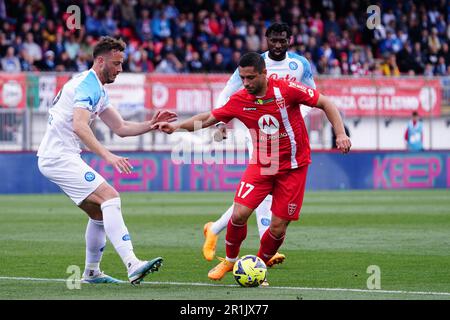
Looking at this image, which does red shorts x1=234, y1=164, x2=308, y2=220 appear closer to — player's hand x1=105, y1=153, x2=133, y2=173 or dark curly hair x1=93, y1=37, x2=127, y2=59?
player's hand x1=105, y1=153, x2=133, y2=173

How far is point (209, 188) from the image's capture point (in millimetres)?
28984

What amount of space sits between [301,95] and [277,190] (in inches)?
38.9

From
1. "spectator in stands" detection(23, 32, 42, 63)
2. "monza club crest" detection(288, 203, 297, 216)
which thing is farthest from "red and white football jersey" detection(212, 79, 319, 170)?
"spectator in stands" detection(23, 32, 42, 63)

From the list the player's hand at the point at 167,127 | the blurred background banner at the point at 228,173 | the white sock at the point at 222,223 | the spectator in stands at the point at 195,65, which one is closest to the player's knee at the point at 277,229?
the white sock at the point at 222,223

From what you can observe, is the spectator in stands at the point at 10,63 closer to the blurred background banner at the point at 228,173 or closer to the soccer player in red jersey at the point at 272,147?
the blurred background banner at the point at 228,173

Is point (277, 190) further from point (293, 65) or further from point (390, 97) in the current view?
point (390, 97)

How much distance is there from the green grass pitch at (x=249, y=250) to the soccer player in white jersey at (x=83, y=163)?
432mm

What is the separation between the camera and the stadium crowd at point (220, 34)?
3045 cm

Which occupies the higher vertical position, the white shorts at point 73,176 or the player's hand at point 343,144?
the player's hand at point 343,144

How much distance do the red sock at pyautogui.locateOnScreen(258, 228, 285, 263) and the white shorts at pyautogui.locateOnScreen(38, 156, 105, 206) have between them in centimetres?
174

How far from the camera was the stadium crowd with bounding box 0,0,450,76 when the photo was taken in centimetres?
3045

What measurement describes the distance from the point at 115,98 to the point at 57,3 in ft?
18.0
